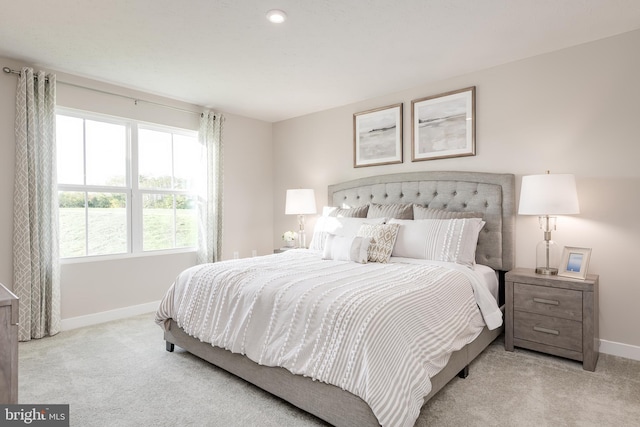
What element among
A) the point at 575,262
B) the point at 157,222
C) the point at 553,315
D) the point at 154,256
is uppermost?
the point at 157,222

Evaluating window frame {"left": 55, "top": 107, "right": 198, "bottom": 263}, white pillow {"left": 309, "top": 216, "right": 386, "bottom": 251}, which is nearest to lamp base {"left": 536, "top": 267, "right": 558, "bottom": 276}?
white pillow {"left": 309, "top": 216, "right": 386, "bottom": 251}

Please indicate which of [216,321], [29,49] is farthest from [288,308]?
[29,49]

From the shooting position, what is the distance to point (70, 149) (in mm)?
3602

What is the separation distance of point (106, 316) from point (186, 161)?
1.97 m

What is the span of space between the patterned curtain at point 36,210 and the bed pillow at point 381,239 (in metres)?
2.86

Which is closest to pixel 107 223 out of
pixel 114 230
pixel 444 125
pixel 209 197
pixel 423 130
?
pixel 114 230

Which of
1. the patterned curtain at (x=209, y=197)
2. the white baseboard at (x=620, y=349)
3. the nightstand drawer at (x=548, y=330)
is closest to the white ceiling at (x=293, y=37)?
the patterned curtain at (x=209, y=197)

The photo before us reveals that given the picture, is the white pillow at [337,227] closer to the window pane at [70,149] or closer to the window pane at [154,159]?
the window pane at [154,159]

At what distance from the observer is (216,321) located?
241 centimetres

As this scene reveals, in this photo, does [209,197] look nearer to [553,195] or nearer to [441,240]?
[441,240]

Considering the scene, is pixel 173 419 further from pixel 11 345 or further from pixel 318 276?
pixel 318 276

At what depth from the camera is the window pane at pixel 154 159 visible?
412cm

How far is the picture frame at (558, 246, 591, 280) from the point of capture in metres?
2.70

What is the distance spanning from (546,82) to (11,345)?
3891 millimetres
